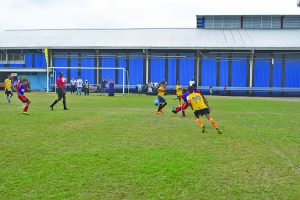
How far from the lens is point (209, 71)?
138ft

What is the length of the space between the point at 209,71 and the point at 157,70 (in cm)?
544

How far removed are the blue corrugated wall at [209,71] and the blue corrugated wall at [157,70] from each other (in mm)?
4182

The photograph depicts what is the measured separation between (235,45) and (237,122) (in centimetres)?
2678

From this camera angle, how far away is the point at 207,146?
9945 mm

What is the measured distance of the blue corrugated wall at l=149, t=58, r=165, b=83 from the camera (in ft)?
141

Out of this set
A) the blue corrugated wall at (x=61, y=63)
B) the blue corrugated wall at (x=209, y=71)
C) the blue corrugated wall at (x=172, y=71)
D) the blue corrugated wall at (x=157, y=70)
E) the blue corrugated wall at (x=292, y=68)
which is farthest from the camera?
the blue corrugated wall at (x=61, y=63)

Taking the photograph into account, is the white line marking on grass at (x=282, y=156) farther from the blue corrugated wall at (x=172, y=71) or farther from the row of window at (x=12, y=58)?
the row of window at (x=12, y=58)

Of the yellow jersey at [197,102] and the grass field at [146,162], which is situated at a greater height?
the yellow jersey at [197,102]

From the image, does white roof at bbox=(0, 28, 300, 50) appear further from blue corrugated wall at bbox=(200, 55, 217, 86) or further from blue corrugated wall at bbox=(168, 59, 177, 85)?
blue corrugated wall at bbox=(168, 59, 177, 85)

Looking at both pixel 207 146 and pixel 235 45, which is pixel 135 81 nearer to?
pixel 235 45

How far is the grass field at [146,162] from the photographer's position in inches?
248

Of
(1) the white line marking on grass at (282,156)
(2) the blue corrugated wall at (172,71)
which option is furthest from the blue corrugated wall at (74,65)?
(1) the white line marking on grass at (282,156)

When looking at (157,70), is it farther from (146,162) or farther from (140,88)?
(146,162)

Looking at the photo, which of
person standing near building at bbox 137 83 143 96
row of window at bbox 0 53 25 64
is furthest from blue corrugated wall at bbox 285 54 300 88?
row of window at bbox 0 53 25 64
